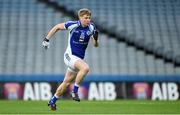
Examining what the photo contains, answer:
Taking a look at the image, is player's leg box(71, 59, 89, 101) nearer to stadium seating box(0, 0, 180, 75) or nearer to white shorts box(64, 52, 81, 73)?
white shorts box(64, 52, 81, 73)

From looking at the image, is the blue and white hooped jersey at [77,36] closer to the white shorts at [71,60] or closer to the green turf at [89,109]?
the white shorts at [71,60]

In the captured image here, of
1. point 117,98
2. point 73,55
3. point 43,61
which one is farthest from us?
point 43,61

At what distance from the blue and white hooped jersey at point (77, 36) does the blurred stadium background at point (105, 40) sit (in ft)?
22.0

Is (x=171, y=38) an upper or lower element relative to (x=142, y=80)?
upper

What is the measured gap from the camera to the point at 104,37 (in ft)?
71.6

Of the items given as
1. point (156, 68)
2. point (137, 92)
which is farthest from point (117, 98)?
point (156, 68)

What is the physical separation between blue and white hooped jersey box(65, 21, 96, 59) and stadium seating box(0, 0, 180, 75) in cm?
825

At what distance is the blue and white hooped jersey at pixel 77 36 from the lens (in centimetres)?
1166

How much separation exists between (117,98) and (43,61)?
10.5 ft

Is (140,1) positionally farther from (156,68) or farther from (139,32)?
(156,68)

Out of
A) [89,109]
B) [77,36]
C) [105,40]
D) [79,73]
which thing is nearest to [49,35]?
[77,36]

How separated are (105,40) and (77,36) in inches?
396

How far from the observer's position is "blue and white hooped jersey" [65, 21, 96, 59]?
11664 millimetres

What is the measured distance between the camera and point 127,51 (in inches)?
842
